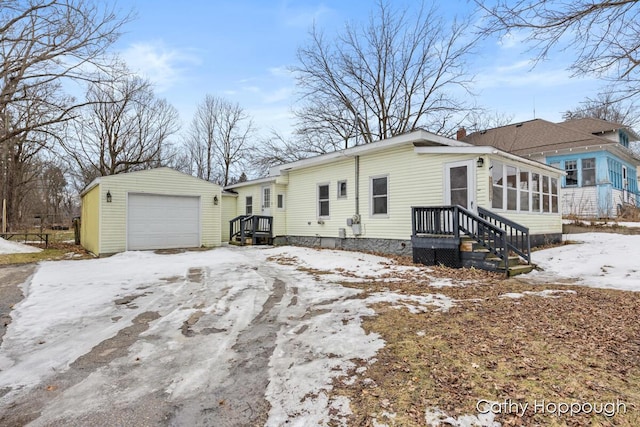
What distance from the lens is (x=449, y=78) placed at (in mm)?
20453

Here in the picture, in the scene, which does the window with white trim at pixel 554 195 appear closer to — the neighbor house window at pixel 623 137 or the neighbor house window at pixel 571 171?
the neighbor house window at pixel 571 171

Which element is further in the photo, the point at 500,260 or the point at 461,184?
the point at 461,184

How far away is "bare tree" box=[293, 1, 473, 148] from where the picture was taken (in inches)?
784

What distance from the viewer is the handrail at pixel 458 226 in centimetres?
728

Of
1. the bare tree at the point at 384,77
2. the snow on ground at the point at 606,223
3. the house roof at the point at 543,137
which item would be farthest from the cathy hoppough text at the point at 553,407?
the bare tree at the point at 384,77

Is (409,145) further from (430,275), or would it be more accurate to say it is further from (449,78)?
(449,78)

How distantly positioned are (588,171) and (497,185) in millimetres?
10625

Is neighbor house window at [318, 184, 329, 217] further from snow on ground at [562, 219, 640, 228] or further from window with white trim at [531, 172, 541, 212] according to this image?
snow on ground at [562, 219, 640, 228]

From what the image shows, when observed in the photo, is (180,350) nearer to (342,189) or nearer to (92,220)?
(342,189)

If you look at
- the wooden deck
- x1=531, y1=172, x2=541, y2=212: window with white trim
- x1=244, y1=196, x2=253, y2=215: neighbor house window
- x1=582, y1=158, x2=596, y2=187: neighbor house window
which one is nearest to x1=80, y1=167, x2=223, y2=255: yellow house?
x1=244, y1=196, x2=253, y2=215: neighbor house window

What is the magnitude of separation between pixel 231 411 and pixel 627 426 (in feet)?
8.10

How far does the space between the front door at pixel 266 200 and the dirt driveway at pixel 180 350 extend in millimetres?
8440

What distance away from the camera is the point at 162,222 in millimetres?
12406

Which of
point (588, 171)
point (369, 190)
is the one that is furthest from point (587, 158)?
point (369, 190)
